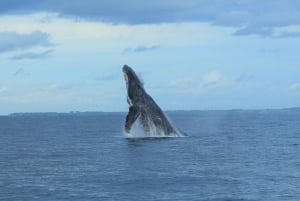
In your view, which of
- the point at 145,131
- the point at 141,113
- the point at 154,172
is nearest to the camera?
the point at 154,172

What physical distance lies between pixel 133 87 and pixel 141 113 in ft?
14.7

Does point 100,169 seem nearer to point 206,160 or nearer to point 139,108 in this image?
point 206,160

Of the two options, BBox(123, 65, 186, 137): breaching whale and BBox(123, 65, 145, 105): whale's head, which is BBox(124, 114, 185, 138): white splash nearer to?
BBox(123, 65, 186, 137): breaching whale

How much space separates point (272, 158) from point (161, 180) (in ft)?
69.7

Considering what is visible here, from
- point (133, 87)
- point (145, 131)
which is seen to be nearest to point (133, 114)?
point (133, 87)

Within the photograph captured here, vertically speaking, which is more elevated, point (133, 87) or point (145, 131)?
point (133, 87)

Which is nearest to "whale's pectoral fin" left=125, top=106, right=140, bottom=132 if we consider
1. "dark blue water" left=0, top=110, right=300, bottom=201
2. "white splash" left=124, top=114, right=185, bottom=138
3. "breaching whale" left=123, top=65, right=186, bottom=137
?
"breaching whale" left=123, top=65, right=186, bottom=137

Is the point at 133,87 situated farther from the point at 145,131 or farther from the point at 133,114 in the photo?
the point at 145,131

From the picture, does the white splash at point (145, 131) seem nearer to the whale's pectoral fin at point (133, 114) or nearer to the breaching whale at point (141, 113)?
the breaching whale at point (141, 113)

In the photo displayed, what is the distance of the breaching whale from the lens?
86.2m

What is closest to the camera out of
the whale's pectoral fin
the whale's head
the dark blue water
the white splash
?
the dark blue water

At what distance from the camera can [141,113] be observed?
85938 millimetres

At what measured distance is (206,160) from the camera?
66312 millimetres

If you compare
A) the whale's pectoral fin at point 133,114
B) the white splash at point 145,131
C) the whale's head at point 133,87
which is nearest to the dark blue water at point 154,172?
the white splash at point 145,131
